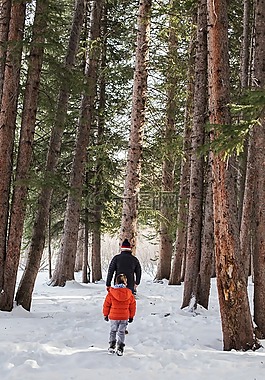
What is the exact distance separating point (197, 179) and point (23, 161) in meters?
4.13

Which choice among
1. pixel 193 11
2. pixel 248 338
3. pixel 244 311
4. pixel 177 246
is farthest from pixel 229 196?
pixel 177 246

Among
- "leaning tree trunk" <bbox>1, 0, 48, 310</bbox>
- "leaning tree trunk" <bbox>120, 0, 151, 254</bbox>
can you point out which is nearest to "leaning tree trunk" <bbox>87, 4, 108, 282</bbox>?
"leaning tree trunk" <bbox>120, 0, 151, 254</bbox>

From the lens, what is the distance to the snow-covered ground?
5.52 meters

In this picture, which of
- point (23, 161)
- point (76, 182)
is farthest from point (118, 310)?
point (76, 182)

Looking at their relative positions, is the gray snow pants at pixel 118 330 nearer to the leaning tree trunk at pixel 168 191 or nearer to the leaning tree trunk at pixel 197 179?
the leaning tree trunk at pixel 197 179

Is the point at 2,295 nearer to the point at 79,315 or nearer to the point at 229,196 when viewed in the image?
the point at 79,315

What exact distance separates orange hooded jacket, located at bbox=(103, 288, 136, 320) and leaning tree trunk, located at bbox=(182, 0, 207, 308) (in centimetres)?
371

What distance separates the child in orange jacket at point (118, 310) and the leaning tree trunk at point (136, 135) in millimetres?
4391

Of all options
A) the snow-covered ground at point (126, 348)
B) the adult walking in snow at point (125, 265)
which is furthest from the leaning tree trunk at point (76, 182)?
Answer: the adult walking in snow at point (125, 265)

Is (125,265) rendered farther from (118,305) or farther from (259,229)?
(259,229)

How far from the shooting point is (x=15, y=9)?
9688 mm

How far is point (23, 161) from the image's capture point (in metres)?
9.65

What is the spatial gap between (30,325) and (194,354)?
333 cm

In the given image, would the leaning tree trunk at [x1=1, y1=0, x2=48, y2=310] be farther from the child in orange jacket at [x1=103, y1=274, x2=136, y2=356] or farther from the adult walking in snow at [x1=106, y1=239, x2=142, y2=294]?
the child in orange jacket at [x1=103, y1=274, x2=136, y2=356]
